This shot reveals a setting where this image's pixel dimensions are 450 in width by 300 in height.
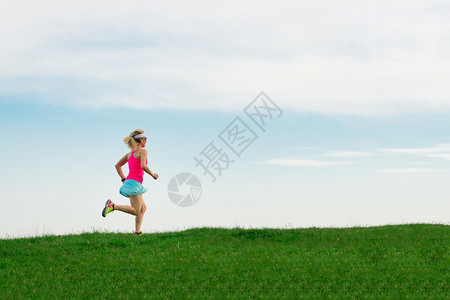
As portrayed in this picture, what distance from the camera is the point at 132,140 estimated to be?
57.1 ft

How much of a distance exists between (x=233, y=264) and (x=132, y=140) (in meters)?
6.66

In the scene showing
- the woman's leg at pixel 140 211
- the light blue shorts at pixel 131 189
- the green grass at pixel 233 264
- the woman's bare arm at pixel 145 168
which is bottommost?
the green grass at pixel 233 264

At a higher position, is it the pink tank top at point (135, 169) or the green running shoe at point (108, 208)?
the pink tank top at point (135, 169)

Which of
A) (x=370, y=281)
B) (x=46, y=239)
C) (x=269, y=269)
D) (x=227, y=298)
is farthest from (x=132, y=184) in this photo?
(x=370, y=281)

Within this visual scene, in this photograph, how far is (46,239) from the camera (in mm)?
17734

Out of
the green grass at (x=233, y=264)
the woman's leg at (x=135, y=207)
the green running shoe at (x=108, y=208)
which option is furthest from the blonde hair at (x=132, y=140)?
the green grass at (x=233, y=264)

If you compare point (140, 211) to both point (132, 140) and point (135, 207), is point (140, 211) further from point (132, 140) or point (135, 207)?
point (132, 140)

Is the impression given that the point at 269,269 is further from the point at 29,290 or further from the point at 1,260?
the point at 1,260

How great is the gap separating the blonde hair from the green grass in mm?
3301

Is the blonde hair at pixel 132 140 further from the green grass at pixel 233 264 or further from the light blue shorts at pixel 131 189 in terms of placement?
the green grass at pixel 233 264

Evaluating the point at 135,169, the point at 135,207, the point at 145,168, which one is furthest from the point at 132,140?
the point at 135,207

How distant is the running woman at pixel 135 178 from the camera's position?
17.1 meters

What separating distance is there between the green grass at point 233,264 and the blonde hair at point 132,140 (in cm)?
330

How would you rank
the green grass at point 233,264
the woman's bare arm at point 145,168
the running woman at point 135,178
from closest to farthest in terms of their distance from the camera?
the green grass at point 233,264
the woman's bare arm at point 145,168
the running woman at point 135,178
